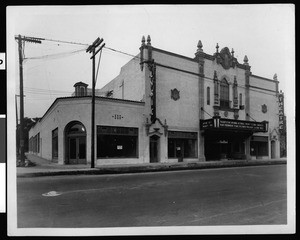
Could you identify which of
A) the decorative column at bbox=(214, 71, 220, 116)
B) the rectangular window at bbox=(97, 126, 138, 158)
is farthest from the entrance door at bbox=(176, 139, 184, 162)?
the decorative column at bbox=(214, 71, 220, 116)

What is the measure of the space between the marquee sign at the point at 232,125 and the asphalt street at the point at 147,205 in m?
11.2

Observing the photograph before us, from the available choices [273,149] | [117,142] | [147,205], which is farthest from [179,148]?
[147,205]

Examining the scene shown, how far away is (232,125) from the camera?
2264cm

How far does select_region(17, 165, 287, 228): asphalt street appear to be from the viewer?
6.75m

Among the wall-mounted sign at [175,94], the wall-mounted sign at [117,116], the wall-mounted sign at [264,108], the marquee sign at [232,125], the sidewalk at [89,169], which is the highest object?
the wall-mounted sign at [175,94]

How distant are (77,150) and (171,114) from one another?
7111 millimetres

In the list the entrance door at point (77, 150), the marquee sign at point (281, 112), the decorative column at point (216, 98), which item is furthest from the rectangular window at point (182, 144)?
the marquee sign at point (281, 112)

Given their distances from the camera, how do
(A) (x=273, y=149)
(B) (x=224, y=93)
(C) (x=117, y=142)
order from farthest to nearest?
(A) (x=273, y=149)
(B) (x=224, y=93)
(C) (x=117, y=142)

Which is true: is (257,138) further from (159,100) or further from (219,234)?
(219,234)

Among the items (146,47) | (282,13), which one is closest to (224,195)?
(282,13)

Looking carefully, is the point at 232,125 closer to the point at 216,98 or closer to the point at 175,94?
the point at 216,98

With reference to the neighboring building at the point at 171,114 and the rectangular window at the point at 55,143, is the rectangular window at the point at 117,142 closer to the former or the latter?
the neighboring building at the point at 171,114

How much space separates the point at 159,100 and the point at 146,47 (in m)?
3.72

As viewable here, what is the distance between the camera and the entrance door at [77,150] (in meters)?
18.1
